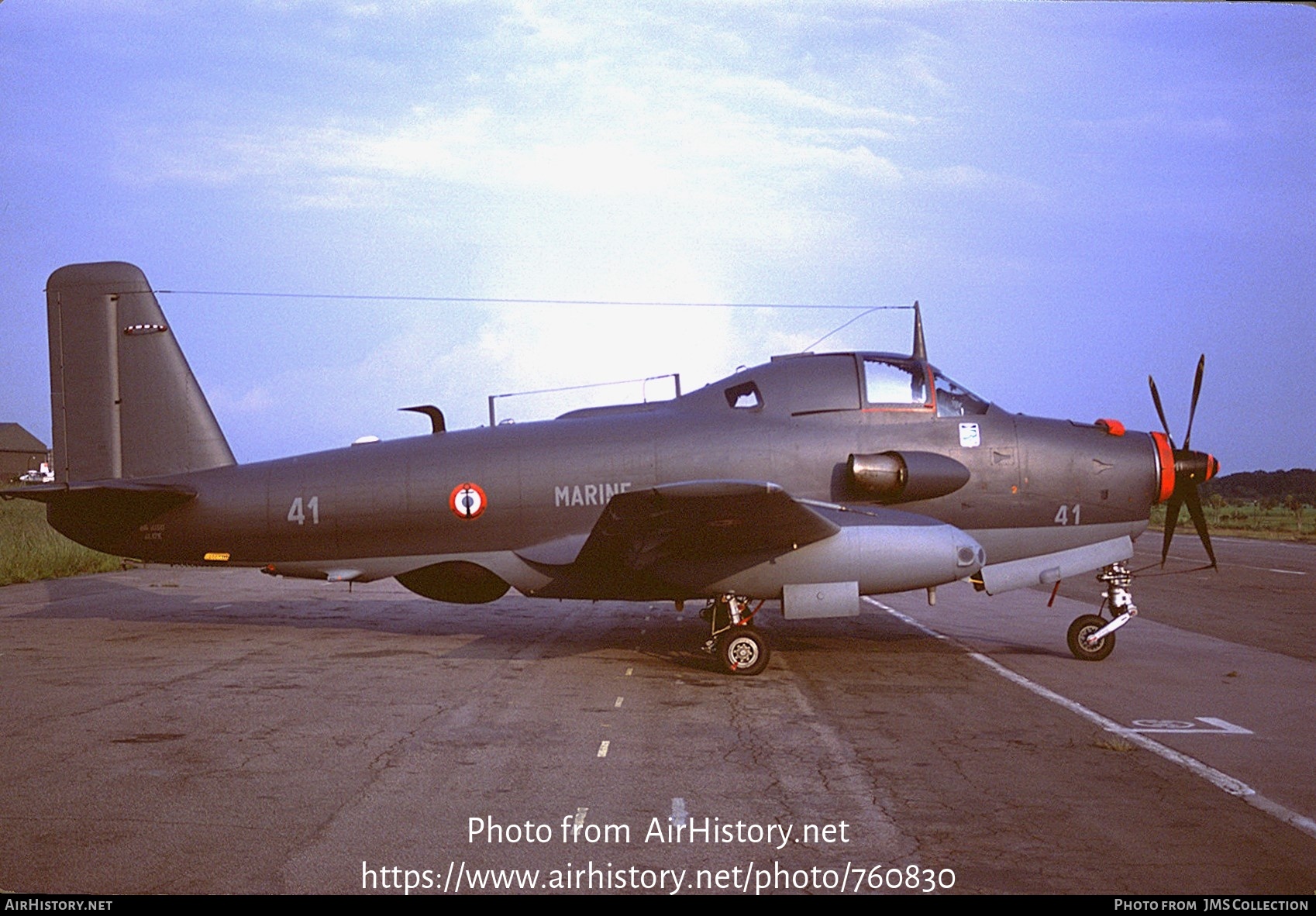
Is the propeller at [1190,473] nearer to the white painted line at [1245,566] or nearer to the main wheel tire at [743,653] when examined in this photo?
the main wheel tire at [743,653]

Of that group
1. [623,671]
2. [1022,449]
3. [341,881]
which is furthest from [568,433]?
[341,881]

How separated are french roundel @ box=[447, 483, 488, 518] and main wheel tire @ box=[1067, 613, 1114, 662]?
7.35 meters


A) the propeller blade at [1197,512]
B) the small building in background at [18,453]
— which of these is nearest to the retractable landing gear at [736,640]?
the propeller blade at [1197,512]

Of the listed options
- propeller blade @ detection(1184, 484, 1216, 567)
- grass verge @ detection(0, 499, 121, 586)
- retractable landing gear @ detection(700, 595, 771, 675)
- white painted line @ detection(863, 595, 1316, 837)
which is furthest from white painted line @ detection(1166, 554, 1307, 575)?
grass verge @ detection(0, 499, 121, 586)

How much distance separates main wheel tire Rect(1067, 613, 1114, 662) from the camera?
40.4 feet

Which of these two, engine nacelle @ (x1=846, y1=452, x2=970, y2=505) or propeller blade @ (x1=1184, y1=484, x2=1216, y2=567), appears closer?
engine nacelle @ (x1=846, y1=452, x2=970, y2=505)

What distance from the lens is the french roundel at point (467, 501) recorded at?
12.8 metres

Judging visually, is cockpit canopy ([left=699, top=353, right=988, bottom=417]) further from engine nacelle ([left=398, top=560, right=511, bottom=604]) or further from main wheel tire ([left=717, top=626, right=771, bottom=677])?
engine nacelle ([left=398, top=560, right=511, bottom=604])

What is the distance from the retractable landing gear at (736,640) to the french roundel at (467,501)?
3.16 m

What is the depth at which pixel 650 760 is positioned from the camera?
7656mm

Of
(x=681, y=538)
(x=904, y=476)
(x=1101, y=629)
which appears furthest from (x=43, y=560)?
(x=1101, y=629)

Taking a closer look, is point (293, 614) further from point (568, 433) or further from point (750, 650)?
point (750, 650)

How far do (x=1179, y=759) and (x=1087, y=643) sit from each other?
4.96 meters

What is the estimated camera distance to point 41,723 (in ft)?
29.1
